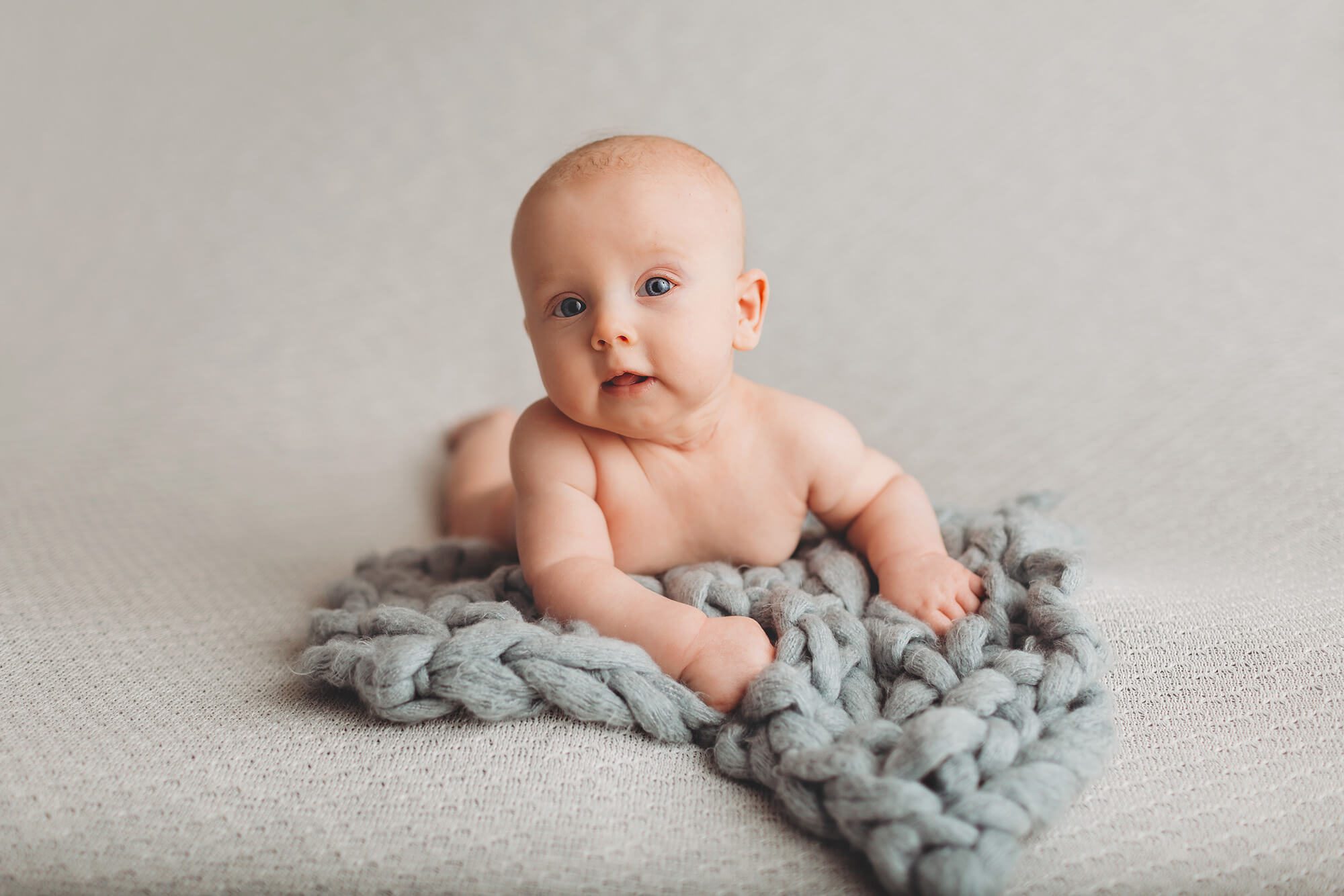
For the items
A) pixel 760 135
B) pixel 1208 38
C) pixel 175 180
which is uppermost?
pixel 1208 38

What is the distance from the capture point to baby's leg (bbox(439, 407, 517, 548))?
1.21m

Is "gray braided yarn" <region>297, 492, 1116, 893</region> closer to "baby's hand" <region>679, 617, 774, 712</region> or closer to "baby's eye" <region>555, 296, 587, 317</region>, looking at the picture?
"baby's hand" <region>679, 617, 774, 712</region>

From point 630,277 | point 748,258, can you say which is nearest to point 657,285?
point 630,277

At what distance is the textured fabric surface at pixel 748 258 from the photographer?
1215 mm

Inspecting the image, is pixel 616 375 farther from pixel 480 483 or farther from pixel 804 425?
pixel 480 483

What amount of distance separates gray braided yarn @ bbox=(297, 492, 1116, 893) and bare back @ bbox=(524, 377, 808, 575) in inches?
1.7

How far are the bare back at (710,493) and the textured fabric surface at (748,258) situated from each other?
0.30m

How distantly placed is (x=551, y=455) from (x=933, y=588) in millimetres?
335

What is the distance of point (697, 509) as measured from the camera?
975mm

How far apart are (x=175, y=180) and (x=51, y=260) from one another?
222 mm

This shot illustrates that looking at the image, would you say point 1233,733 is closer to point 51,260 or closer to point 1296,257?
point 1296,257

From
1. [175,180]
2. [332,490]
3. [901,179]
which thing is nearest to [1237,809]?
[332,490]

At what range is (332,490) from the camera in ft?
4.63

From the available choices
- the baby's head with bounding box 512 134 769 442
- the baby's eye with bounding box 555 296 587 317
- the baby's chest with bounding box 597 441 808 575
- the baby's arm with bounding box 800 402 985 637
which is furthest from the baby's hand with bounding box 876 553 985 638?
the baby's eye with bounding box 555 296 587 317
